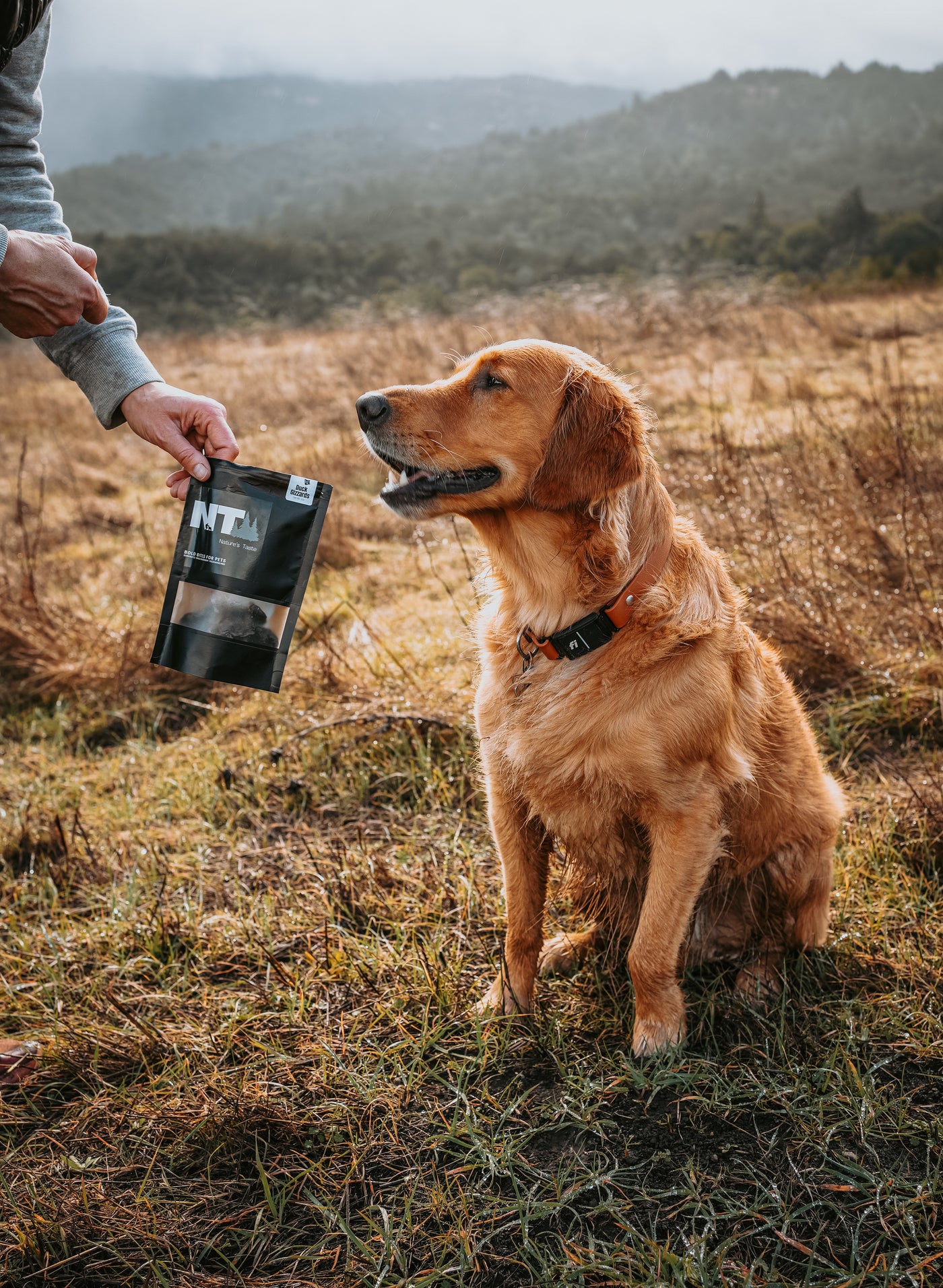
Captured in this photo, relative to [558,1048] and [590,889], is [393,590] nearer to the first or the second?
[590,889]

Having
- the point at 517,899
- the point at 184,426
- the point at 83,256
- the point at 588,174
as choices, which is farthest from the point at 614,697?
the point at 588,174

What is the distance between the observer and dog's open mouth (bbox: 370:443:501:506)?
216 centimetres

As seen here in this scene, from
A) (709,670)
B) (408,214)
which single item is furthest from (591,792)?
(408,214)

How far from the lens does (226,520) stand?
211 centimetres

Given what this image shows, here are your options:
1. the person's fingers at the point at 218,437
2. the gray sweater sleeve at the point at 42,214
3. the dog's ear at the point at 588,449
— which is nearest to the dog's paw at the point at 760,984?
the dog's ear at the point at 588,449

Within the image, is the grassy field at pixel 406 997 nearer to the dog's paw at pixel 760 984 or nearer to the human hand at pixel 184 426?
the dog's paw at pixel 760 984

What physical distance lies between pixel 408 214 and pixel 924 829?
52.7 metres

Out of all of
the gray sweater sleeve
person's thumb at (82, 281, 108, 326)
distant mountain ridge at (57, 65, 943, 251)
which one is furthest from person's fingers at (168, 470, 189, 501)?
distant mountain ridge at (57, 65, 943, 251)

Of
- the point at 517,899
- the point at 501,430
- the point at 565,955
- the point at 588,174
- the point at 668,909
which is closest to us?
the point at 668,909

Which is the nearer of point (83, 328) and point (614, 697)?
point (614, 697)

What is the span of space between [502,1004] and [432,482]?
4.40ft

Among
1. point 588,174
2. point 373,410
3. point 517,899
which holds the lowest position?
point 517,899

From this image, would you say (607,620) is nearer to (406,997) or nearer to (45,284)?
(406,997)

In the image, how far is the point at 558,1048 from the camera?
6.94 ft
